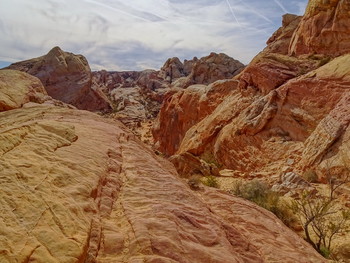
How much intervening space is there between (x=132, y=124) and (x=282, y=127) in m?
34.9

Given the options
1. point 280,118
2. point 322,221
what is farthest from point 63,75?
point 322,221

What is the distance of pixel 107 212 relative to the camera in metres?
4.93

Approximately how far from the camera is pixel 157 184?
6293mm

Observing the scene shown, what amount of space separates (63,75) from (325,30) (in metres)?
36.9

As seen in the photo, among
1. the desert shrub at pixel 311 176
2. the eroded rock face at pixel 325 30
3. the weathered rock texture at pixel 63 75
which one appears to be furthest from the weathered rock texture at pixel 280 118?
the weathered rock texture at pixel 63 75

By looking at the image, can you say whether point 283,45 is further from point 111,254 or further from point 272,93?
point 111,254

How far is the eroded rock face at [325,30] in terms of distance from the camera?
Answer: 23419mm

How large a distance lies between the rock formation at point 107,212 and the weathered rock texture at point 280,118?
27.1 ft

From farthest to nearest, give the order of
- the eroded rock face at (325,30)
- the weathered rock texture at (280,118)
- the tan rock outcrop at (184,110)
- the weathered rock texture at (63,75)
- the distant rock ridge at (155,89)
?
the distant rock ridge at (155,89)
the weathered rock texture at (63,75)
the tan rock outcrop at (184,110)
the eroded rock face at (325,30)
the weathered rock texture at (280,118)

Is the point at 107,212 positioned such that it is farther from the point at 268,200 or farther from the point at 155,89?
the point at 155,89

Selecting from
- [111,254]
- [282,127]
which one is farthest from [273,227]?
[282,127]

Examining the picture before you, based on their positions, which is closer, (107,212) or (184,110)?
(107,212)

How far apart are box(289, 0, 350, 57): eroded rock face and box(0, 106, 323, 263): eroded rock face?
21.5 metres

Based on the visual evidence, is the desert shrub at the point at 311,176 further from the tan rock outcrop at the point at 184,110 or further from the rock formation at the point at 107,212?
the tan rock outcrop at the point at 184,110
